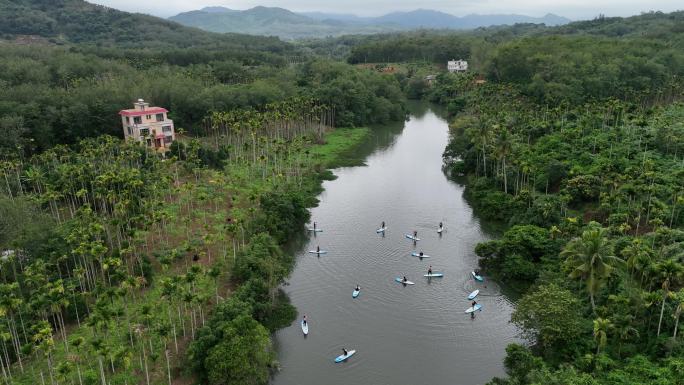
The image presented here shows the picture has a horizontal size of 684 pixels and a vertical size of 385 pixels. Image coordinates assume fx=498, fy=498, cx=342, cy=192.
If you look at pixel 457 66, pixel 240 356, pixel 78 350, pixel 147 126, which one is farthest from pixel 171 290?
pixel 457 66

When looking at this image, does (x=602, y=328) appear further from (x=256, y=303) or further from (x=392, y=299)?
(x=256, y=303)

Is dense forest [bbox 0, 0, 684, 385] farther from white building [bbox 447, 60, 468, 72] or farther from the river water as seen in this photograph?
white building [bbox 447, 60, 468, 72]

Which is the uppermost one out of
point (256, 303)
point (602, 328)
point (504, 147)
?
point (504, 147)

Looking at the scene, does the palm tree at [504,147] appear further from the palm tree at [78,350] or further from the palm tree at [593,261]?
the palm tree at [78,350]

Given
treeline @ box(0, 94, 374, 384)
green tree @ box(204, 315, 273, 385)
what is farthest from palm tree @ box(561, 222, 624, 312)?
treeline @ box(0, 94, 374, 384)

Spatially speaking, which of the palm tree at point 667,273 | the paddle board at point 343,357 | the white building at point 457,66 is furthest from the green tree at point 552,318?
the white building at point 457,66

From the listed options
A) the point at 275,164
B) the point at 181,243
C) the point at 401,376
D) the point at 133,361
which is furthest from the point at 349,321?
the point at 275,164
